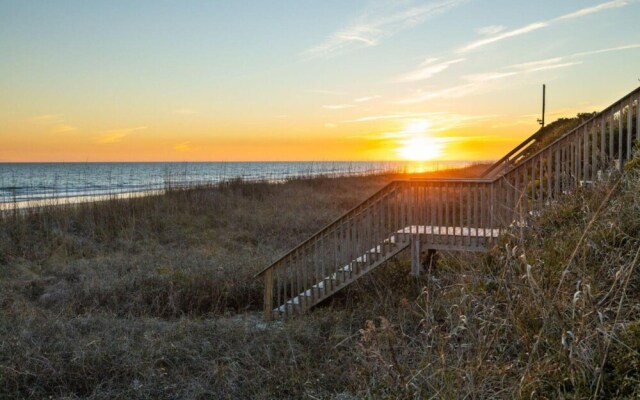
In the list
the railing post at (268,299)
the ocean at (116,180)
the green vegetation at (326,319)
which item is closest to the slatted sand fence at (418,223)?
the railing post at (268,299)

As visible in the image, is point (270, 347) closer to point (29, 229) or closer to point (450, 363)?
point (450, 363)

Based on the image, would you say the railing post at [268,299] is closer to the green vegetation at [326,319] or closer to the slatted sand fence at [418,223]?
the slatted sand fence at [418,223]

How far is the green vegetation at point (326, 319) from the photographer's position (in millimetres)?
3336

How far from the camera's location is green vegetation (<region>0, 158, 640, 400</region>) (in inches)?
131

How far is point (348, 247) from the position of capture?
920cm

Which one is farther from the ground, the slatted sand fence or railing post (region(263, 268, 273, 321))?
the slatted sand fence

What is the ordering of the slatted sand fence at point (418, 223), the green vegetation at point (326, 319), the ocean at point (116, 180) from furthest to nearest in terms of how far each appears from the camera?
the ocean at point (116, 180), the slatted sand fence at point (418, 223), the green vegetation at point (326, 319)

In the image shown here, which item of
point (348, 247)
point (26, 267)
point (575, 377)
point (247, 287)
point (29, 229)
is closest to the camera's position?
point (575, 377)

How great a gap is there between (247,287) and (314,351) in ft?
13.4

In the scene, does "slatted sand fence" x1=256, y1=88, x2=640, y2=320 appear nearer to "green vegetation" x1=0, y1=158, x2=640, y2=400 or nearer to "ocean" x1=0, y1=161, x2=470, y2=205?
"green vegetation" x1=0, y1=158, x2=640, y2=400

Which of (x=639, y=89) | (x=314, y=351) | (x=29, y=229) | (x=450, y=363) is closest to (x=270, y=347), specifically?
(x=314, y=351)

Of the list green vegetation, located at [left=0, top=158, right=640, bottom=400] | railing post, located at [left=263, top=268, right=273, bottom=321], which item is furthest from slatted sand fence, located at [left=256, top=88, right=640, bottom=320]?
green vegetation, located at [left=0, top=158, right=640, bottom=400]

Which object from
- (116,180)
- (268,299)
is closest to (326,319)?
(268,299)

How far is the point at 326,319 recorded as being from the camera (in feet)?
26.6
